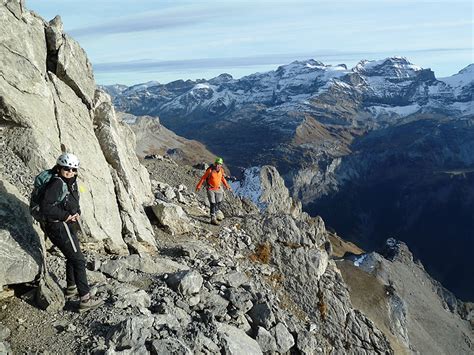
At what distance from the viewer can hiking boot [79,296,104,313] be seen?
14094 millimetres

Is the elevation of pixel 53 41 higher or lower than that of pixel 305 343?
higher

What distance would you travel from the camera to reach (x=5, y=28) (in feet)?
65.9

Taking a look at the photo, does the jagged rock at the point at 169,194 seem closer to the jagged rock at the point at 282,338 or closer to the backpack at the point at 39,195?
the jagged rock at the point at 282,338

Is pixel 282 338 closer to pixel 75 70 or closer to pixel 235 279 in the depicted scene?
pixel 235 279

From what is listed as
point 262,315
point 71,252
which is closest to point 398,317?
point 262,315

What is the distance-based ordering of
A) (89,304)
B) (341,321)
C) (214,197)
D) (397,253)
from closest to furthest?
(89,304) → (214,197) → (341,321) → (397,253)

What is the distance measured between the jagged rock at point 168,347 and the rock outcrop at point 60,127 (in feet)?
14.1

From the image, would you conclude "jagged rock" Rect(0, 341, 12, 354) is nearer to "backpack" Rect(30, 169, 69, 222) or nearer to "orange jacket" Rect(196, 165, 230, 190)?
"backpack" Rect(30, 169, 69, 222)

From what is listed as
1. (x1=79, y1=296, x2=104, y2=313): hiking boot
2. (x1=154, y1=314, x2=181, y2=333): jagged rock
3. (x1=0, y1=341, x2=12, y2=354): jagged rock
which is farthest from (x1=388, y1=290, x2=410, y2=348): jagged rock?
(x1=0, y1=341, x2=12, y2=354): jagged rock

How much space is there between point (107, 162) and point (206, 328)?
11.3m

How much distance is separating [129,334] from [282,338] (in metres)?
8.44

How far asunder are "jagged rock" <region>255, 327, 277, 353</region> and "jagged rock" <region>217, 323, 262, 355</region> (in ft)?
3.37

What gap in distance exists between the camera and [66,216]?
13.6 metres

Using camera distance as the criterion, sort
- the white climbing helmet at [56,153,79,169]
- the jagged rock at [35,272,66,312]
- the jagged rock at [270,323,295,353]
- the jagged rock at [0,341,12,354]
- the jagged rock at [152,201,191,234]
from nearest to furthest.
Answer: the jagged rock at [0,341,12,354], the white climbing helmet at [56,153,79,169], the jagged rock at [35,272,66,312], the jagged rock at [270,323,295,353], the jagged rock at [152,201,191,234]
